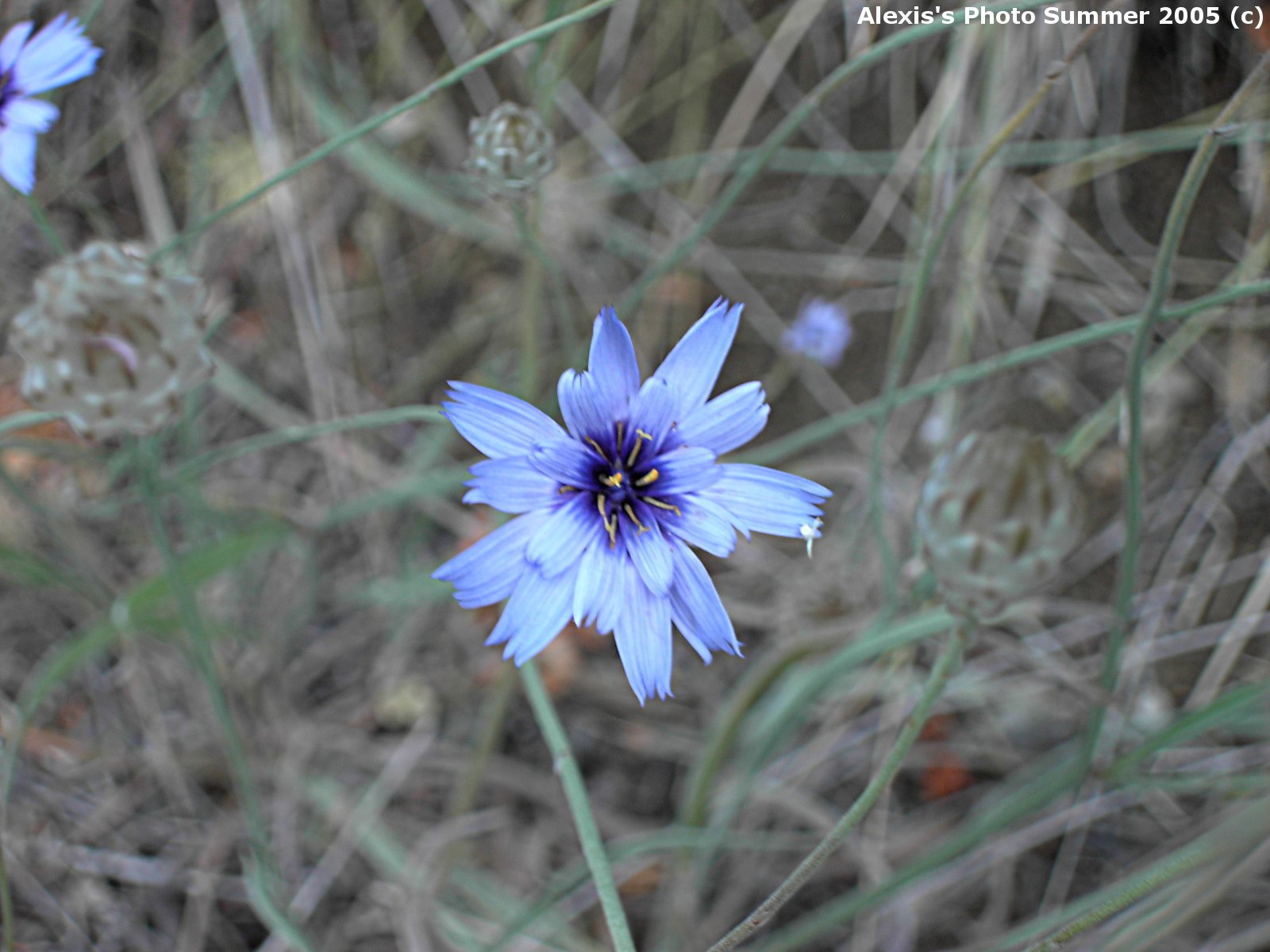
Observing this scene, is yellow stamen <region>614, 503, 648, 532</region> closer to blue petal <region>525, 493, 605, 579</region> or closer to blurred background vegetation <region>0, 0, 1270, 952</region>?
blue petal <region>525, 493, 605, 579</region>

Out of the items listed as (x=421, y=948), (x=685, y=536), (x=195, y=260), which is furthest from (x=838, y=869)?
(x=195, y=260)

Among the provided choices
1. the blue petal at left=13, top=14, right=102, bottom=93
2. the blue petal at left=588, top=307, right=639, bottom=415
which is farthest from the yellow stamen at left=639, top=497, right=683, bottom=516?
the blue petal at left=13, top=14, right=102, bottom=93

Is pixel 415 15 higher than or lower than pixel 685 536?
higher

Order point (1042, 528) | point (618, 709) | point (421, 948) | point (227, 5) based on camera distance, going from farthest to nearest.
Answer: point (227, 5) < point (618, 709) < point (421, 948) < point (1042, 528)

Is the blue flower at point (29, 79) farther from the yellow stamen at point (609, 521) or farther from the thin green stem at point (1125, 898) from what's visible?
the thin green stem at point (1125, 898)

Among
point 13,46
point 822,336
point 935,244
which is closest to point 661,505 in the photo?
point 935,244

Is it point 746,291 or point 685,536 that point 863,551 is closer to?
point 746,291

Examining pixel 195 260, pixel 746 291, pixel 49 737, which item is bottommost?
pixel 49 737
